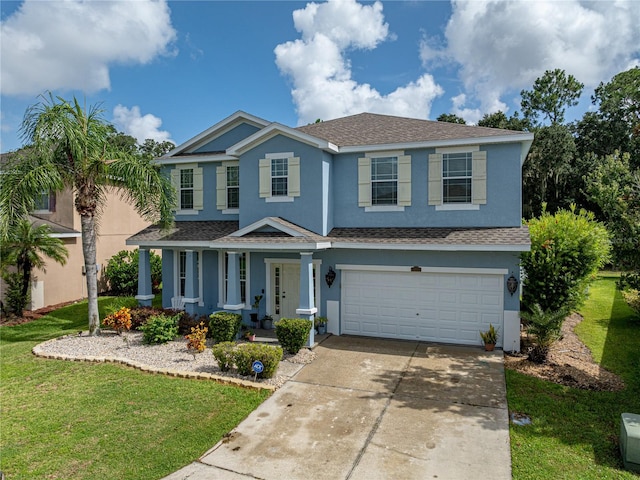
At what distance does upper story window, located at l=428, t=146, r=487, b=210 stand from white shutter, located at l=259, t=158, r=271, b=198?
5.27 meters

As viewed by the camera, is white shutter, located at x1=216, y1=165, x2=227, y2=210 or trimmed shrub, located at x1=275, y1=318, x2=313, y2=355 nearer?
trimmed shrub, located at x1=275, y1=318, x2=313, y2=355

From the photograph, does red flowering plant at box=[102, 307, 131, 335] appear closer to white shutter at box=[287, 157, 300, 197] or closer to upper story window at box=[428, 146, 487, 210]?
white shutter at box=[287, 157, 300, 197]

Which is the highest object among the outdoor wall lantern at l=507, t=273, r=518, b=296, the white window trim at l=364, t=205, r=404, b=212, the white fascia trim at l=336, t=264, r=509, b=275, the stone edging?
the white window trim at l=364, t=205, r=404, b=212

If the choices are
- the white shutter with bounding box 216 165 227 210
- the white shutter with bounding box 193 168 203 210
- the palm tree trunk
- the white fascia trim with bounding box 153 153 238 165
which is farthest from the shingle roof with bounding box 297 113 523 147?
the palm tree trunk

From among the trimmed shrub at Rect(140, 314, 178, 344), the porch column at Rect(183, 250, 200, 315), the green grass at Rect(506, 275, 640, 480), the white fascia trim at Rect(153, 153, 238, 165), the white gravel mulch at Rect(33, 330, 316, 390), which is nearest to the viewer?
the green grass at Rect(506, 275, 640, 480)

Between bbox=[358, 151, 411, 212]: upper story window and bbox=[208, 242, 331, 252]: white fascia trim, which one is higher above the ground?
bbox=[358, 151, 411, 212]: upper story window

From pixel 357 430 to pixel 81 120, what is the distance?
1182 centimetres

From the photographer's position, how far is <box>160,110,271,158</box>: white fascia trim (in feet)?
51.1

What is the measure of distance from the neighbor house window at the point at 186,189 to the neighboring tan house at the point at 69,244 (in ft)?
17.2

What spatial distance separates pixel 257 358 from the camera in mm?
9305

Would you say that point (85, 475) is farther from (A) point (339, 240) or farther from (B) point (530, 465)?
(A) point (339, 240)

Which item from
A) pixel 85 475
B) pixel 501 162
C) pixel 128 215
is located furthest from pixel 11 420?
pixel 128 215

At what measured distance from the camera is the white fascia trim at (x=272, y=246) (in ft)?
38.9

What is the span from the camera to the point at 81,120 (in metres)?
12.5
